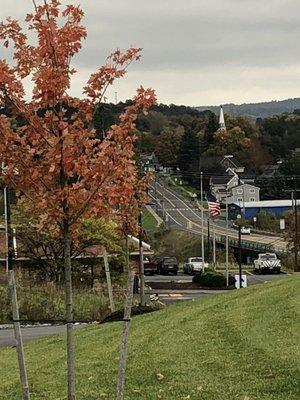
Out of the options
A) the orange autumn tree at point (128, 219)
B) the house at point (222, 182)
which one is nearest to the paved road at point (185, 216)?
the house at point (222, 182)

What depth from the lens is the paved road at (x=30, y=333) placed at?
2067cm

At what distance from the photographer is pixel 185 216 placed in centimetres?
8938

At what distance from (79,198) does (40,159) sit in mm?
452

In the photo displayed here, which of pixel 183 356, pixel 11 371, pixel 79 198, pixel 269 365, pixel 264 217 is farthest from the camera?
pixel 264 217

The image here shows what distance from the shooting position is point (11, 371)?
1213cm

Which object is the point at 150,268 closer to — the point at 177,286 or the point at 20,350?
the point at 177,286

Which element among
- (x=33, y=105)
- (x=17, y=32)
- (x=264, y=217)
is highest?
(x=17, y=32)

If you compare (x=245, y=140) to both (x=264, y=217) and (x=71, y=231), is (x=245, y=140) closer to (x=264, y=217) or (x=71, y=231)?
(x=264, y=217)

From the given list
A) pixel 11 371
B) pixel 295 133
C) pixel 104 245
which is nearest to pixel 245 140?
pixel 295 133

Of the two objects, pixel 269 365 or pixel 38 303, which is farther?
pixel 38 303

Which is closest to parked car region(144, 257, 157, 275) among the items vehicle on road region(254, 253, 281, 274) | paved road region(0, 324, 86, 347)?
vehicle on road region(254, 253, 281, 274)

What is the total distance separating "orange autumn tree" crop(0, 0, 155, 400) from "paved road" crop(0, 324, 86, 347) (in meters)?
15.2

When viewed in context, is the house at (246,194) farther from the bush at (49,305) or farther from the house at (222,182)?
the bush at (49,305)

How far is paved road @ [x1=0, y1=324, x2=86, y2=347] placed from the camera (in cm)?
2067
